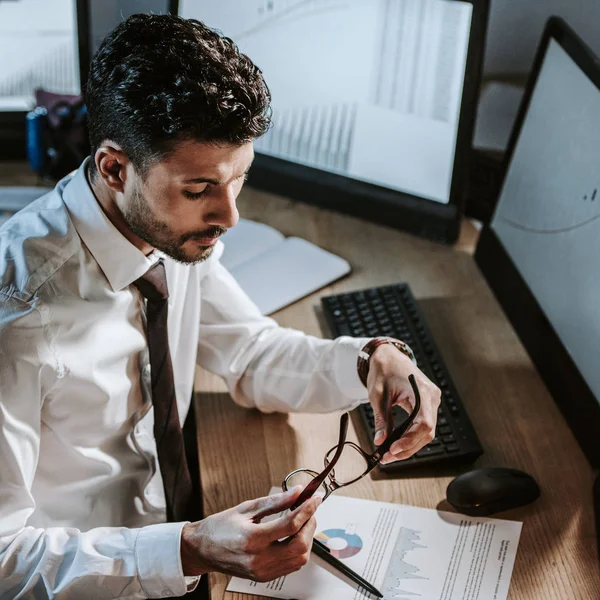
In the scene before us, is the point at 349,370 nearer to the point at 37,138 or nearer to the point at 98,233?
the point at 98,233

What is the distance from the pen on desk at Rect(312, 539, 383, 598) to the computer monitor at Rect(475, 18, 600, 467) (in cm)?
39

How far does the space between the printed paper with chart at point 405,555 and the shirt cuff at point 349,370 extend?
0.17 m

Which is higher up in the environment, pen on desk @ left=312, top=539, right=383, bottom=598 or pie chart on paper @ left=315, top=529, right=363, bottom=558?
pen on desk @ left=312, top=539, right=383, bottom=598

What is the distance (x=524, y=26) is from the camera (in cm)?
161

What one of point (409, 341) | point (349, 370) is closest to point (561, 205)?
point (409, 341)

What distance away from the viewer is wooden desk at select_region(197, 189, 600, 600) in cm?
103

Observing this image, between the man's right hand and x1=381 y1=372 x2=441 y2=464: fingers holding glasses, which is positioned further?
x1=381 y1=372 x2=441 y2=464: fingers holding glasses

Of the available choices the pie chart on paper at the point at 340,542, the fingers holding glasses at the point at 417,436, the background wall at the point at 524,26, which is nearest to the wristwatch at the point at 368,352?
the fingers holding glasses at the point at 417,436

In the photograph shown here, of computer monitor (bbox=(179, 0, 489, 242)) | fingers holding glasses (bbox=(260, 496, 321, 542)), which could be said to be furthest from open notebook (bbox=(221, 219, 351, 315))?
fingers holding glasses (bbox=(260, 496, 321, 542))

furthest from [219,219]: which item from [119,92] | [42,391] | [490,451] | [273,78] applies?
[273,78]

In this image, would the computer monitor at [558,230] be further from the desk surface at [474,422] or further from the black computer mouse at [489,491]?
the black computer mouse at [489,491]

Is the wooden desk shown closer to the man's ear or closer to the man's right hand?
the man's right hand

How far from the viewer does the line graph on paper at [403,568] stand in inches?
37.9

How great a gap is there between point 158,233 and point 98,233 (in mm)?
75
